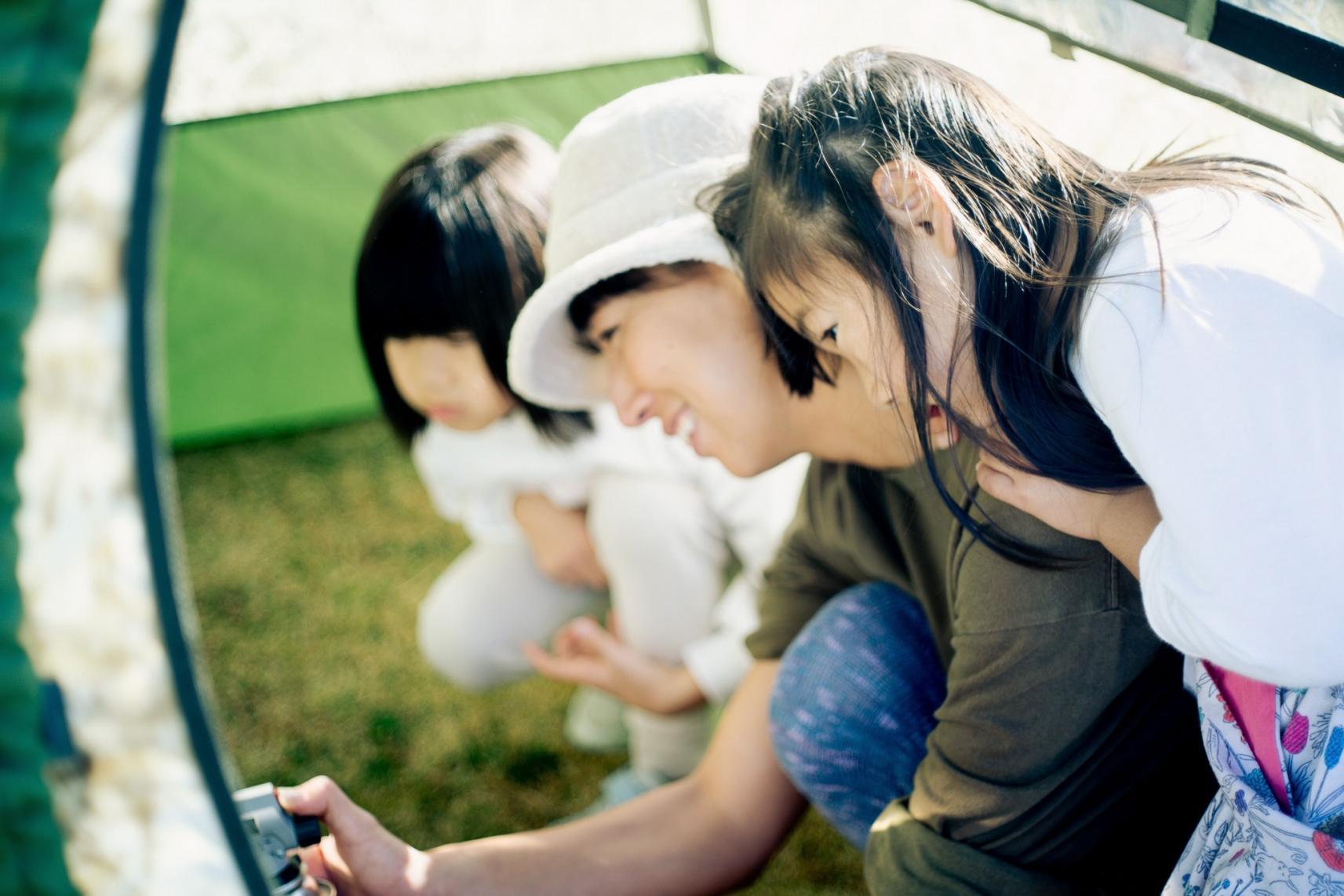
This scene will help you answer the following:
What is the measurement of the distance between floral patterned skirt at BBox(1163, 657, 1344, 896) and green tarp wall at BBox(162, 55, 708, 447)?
43.1 inches

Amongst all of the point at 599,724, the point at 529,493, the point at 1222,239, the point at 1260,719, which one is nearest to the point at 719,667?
the point at 599,724

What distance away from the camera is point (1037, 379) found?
0.67m

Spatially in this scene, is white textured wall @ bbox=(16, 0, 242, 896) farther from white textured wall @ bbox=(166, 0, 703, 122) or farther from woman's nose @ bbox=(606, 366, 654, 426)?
white textured wall @ bbox=(166, 0, 703, 122)

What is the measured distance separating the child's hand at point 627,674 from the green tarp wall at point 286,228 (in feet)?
2.33

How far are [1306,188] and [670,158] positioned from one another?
409 millimetres

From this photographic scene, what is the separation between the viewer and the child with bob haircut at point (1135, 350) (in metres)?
0.59

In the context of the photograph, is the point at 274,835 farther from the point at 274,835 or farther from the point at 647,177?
the point at 647,177

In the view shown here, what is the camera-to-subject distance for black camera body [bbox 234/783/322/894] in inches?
24.0

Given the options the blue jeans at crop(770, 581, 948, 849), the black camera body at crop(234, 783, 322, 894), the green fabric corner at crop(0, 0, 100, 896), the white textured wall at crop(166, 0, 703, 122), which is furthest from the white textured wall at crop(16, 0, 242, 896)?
the white textured wall at crop(166, 0, 703, 122)

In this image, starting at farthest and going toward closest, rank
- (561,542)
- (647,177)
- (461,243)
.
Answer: (561,542) < (461,243) < (647,177)

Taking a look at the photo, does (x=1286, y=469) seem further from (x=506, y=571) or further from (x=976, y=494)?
(x=506, y=571)

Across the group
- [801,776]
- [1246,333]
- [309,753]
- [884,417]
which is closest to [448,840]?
[309,753]

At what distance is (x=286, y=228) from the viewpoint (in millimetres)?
1675

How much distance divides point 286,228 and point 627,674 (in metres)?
0.87
